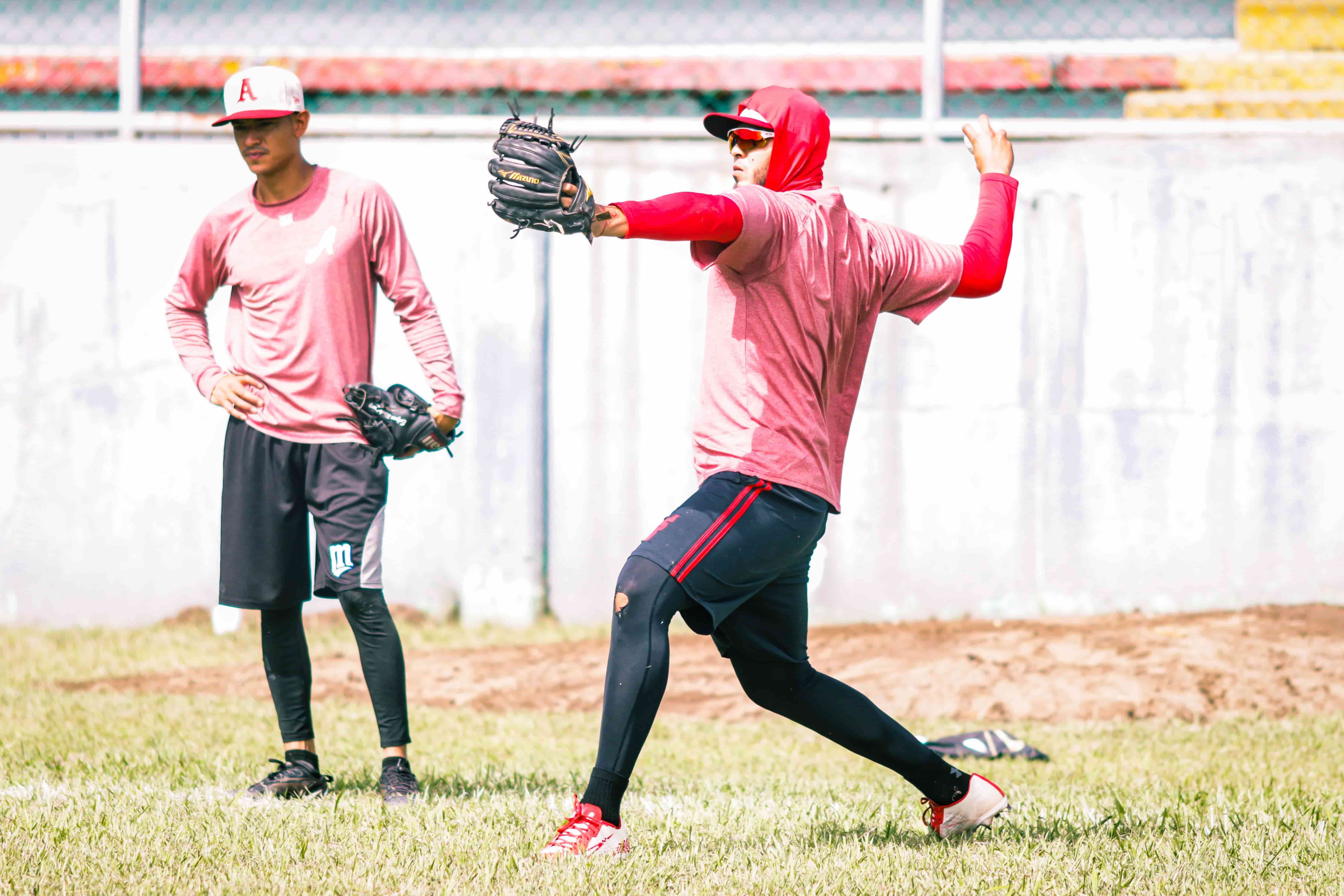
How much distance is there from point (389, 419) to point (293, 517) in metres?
0.49

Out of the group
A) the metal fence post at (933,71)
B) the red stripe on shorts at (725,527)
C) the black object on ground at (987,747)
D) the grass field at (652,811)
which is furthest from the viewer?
the metal fence post at (933,71)

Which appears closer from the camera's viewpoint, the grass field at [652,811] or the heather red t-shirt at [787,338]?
the grass field at [652,811]

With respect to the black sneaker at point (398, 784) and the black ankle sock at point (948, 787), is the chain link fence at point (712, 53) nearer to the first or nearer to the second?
the black sneaker at point (398, 784)

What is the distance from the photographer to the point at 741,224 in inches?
132

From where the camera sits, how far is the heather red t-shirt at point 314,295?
4590 millimetres

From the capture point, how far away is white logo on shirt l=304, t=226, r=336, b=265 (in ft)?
15.1

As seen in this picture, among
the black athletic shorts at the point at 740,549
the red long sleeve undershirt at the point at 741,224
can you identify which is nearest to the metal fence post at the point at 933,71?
the red long sleeve undershirt at the point at 741,224

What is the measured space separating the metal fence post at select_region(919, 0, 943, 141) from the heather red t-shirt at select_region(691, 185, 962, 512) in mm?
5606

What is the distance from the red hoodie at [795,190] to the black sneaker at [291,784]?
2.17 metres

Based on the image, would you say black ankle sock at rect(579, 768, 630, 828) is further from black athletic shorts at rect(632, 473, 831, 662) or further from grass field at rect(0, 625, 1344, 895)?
black athletic shorts at rect(632, 473, 831, 662)

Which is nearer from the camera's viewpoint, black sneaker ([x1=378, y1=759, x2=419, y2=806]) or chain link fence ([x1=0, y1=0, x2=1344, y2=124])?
black sneaker ([x1=378, y1=759, x2=419, y2=806])

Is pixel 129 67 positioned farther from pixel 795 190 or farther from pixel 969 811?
pixel 969 811

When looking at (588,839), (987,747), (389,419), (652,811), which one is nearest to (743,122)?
(389,419)

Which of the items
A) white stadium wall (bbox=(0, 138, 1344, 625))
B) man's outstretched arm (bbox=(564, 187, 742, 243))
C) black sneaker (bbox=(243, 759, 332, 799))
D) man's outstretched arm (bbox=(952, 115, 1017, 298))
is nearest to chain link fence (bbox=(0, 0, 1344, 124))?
white stadium wall (bbox=(0, 138, 1344, 625))
